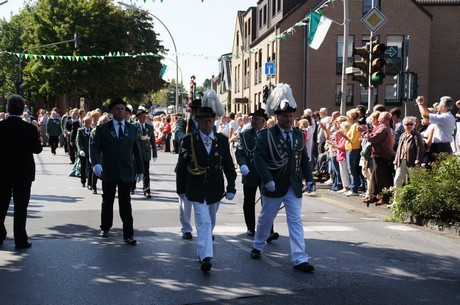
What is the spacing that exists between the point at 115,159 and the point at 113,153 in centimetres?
9

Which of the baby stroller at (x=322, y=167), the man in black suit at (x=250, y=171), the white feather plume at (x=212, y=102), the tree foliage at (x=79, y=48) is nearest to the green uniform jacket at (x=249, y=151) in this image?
the man in black suit at (x=250, y=171)

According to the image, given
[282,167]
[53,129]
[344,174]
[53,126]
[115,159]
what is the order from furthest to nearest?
1. [53,129]
2. [53,126]
3. [344,174]
4. [115,159]
5. [282,167]

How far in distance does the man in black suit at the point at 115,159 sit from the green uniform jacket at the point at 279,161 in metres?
2.13

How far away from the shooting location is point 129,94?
62.3m

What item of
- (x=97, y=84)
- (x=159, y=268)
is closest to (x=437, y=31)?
(x=97, y=84)

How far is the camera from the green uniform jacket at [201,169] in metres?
7.10

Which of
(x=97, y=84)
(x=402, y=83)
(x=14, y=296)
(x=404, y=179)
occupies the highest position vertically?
(x=97, y=84)

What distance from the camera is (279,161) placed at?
7.20 meters

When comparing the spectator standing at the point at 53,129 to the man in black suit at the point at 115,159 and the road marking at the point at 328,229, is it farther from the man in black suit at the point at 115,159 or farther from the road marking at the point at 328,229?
the road marking at the point at 328,229

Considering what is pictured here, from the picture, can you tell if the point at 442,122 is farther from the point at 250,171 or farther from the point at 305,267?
the point at 305,267

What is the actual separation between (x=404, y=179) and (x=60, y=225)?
20.7 feet

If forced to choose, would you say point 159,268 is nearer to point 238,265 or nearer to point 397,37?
point 238,265

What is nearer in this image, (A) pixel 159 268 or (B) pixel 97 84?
(A) pixel 159 268

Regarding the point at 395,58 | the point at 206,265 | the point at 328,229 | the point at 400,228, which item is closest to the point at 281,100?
the point at 206,265
